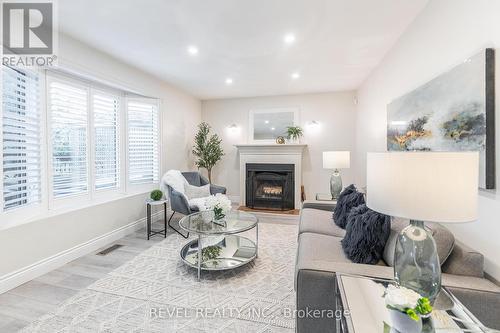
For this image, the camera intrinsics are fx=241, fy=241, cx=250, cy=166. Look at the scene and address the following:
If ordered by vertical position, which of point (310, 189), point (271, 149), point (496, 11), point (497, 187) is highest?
point (496, 11)

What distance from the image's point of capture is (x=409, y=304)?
0.85 meters

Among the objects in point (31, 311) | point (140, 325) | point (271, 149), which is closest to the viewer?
point (140, 325)

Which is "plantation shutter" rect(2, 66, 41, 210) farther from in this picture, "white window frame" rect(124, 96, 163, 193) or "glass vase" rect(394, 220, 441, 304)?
"glass vase" rect(394, 220, 441, 304)

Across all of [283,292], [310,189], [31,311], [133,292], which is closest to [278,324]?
[283,292]

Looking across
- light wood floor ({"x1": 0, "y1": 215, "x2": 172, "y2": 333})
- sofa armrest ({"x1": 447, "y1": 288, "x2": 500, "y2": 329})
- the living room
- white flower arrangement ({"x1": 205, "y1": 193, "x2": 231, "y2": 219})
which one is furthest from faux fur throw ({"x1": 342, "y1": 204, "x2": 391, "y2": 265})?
light wood floor ({"x1": 0, "y1": 215, "x2": 172, "y2": 333})

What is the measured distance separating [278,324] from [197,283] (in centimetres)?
90

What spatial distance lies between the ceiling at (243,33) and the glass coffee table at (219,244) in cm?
213

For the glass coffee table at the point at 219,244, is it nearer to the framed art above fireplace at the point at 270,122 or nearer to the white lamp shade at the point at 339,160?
the white lamp shade at the point at 339,160

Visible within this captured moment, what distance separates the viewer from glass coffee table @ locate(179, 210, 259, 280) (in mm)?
2471

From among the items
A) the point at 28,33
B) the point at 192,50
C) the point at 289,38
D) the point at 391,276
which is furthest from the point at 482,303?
the point at 28,33

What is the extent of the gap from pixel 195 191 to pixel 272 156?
195 cm

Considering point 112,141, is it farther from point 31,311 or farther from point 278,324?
point 278,324

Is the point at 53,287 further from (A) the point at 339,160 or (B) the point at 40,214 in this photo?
(A) the point at 339,160

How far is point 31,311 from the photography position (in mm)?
1935
